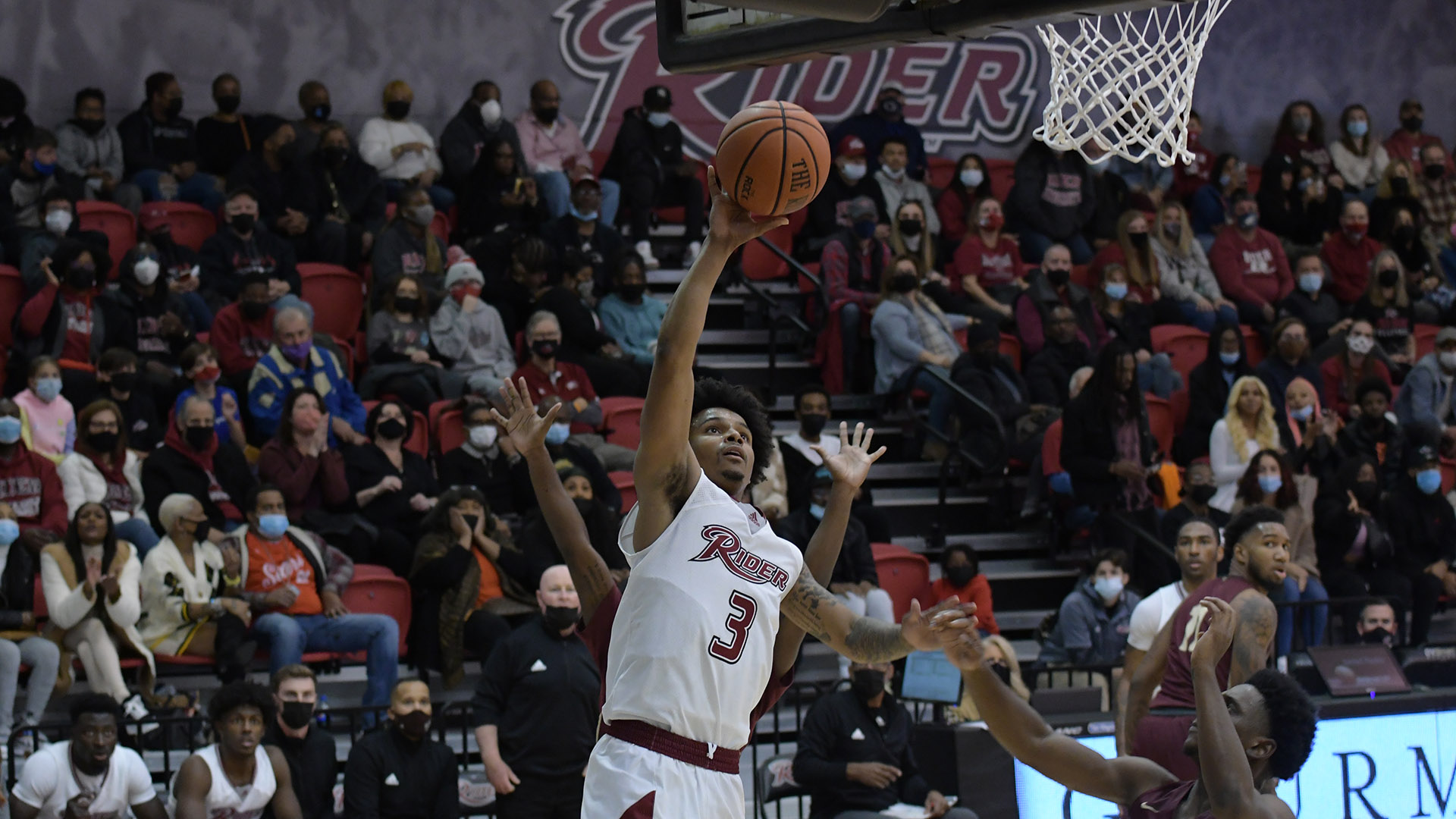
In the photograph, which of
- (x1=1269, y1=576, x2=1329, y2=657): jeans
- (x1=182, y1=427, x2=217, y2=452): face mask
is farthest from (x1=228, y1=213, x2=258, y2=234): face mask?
(x1=1269, y1=576, x2=1329, y2=657): jeans

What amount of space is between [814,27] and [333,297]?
750 cm

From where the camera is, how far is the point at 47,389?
9711 mm

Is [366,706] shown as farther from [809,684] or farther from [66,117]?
[66,117]

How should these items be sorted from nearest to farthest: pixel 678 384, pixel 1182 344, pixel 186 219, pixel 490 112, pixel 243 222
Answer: pixel 678 384 → pixel 243 222 → pixel 186 219 → pixel 490 112 → pixel 1182 344

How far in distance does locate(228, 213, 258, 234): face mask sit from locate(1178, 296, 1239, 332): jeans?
23.9ft

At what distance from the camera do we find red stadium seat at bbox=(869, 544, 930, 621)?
1076 cm

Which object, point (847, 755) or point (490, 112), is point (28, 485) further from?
point (490, 112)

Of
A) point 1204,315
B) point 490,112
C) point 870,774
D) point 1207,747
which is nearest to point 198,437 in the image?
point 870,774

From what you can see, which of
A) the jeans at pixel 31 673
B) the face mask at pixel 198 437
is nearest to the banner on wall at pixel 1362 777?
the jeans at pixel 31 673

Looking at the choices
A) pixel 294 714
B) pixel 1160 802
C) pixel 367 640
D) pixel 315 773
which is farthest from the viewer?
pixel 367 640

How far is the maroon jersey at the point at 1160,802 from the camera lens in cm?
445

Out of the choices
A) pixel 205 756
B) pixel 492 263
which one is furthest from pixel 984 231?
pixel 205 756

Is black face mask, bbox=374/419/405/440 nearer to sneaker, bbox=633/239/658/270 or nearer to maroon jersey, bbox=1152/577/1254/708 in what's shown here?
sneaker, bbox=633/239/658/270

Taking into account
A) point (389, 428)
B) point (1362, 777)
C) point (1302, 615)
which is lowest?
point (1302, 615)
